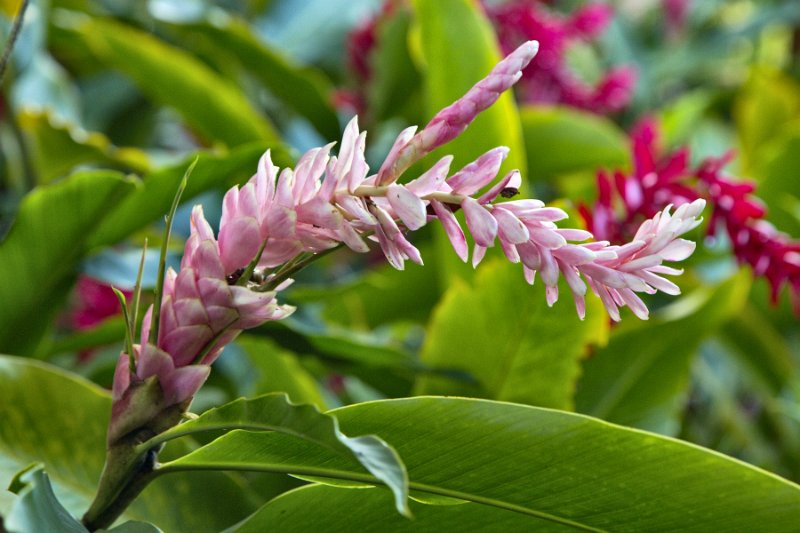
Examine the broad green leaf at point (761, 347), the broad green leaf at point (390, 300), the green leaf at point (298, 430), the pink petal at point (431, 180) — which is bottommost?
the broad green leaf at point (761, 347)

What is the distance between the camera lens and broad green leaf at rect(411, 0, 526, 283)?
710mm

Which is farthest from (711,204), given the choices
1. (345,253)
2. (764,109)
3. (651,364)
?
(764,109)

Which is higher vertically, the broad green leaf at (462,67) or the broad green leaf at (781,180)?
the broad green leaf at (462,67)

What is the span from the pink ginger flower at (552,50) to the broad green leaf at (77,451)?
0.64 m

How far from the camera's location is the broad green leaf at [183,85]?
0.94 meters

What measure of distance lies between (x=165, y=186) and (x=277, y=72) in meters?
0.43

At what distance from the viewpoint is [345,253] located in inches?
46.9

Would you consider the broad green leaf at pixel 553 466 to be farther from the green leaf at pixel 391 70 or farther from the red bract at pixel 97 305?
the green leaf at pixel 391 70

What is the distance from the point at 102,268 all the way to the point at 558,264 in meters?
0.43

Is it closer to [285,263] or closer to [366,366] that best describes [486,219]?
[285,263]

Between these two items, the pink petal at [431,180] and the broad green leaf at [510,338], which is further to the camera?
the broad green leaf at [510,338]

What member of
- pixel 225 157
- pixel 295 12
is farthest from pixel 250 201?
pixel 295 12

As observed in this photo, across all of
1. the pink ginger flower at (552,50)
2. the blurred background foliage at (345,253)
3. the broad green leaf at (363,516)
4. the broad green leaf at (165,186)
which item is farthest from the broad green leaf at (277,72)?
the broad green leaf at (363,516)

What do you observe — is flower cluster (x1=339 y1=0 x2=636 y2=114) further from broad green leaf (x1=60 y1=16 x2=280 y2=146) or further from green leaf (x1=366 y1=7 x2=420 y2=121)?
broad green leaf (x1=60 y1=16 x2=280 y2=146)
